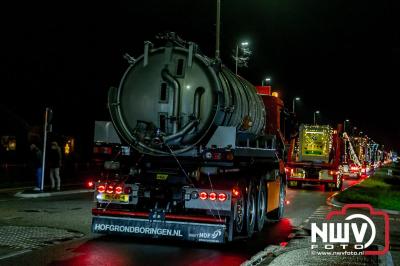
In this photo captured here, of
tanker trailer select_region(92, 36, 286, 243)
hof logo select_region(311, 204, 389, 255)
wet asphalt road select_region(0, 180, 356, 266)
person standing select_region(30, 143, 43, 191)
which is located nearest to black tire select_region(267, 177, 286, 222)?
wet asphalt road select_region(0, 180, 356, 266)

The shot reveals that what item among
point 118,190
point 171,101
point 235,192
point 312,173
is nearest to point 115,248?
point 118,190

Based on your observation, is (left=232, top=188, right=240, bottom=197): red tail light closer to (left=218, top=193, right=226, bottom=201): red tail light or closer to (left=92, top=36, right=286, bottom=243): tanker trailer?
(left=92, top=36, right=286, bottom=243): tanker trailer

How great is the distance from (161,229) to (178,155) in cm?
145

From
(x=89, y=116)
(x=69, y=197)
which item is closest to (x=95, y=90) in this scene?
(x=89, y=116)

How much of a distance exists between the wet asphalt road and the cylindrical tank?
1757mm

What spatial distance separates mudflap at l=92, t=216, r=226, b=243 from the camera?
1019 centimetres

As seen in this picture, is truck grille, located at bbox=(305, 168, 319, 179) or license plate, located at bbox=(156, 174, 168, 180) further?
truck grille, located at bbox=(305, 168, 319, 179)

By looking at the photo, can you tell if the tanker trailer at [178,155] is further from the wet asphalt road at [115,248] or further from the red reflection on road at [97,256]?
the red reflection on road at [97,256]

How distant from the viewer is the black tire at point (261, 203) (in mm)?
12820

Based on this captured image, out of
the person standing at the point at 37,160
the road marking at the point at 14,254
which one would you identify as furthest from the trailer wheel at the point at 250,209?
the person standing at the point at 37,160

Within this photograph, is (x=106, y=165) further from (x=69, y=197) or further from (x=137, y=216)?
(x=69, y=197)

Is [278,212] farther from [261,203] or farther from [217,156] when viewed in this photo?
[217,156]

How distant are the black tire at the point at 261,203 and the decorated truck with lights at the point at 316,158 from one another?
15955 mm

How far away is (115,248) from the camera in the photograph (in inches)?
400
